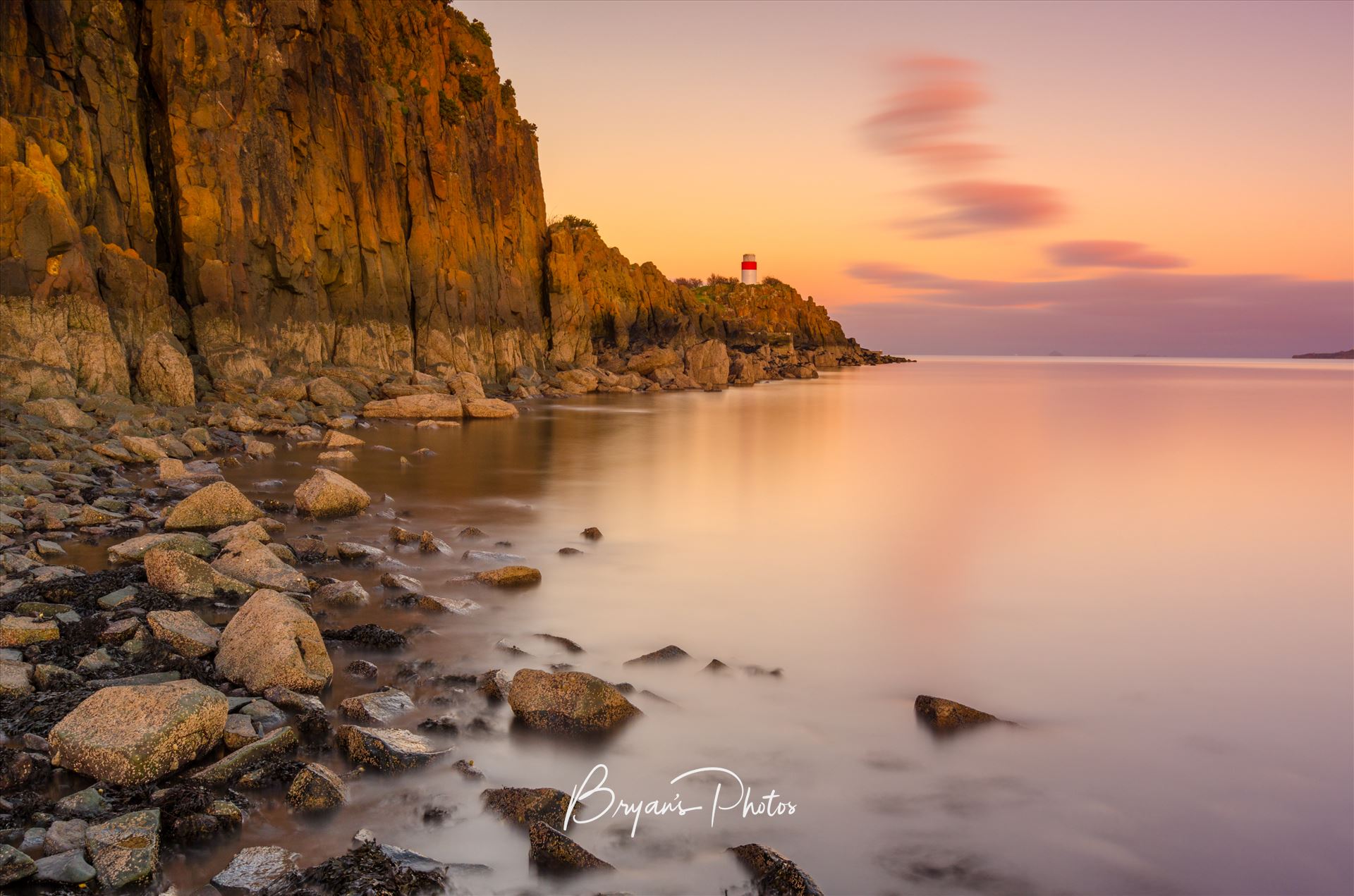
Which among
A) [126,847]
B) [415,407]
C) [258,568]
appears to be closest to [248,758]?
[126,847]

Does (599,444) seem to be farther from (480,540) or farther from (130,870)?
(130,870)

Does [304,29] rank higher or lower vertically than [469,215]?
higher

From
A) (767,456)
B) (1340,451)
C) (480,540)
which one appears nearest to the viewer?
(480,540)

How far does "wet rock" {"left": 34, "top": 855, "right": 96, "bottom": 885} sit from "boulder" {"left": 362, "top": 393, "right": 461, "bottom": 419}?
2460 centimetres

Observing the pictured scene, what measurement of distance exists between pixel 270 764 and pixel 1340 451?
106 feet

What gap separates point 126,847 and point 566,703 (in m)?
2.80

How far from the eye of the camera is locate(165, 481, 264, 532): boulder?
1076cm

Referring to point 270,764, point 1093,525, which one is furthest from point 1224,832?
point 1093,525

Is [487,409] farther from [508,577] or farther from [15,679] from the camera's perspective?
[15,679]

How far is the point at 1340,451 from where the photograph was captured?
26.8 metres

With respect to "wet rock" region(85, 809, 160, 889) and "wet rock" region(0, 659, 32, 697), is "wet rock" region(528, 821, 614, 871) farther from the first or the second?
"wet rock" region(0, 659, 32, 697)

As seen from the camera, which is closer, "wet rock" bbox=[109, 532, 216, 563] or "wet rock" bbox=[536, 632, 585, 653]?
"wet rock" bbox=[536, 632, 585, 653]

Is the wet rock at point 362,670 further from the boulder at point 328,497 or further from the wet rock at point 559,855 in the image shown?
the boulder at point 328,497

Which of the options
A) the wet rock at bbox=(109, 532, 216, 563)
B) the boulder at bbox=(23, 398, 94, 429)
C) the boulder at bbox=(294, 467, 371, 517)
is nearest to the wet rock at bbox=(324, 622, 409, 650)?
the wet rock at bbox=(109, 532, 216, 563)
